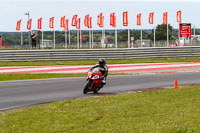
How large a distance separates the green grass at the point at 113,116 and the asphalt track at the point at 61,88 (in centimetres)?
158

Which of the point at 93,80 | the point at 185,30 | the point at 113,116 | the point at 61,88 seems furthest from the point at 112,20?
the point at 113,116

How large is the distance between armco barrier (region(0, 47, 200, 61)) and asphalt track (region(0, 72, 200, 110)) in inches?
522

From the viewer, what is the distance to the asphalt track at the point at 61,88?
47.5ft

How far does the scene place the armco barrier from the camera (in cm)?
3609

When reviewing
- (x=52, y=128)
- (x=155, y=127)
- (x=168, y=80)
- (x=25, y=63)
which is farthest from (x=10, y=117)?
(x=25, y=63)

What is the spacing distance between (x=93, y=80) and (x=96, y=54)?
65.4ft

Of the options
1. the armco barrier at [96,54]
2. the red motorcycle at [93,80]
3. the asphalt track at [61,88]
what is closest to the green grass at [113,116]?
the asphalt track at [61,88]

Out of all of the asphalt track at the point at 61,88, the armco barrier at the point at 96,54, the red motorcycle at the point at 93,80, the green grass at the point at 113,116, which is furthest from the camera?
the armco barrier at the point at 96,54

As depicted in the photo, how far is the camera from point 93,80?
639 inches

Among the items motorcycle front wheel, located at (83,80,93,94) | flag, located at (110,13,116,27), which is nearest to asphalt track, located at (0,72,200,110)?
motorcycle front wheel, located at (83,80,93,94)

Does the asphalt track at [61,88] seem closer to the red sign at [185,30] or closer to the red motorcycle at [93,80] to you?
the red motorcycle at [93,80]

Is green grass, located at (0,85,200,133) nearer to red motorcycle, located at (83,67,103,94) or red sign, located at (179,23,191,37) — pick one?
red motorcycle, located at (83,67,103,94)

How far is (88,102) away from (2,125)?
4.15 m

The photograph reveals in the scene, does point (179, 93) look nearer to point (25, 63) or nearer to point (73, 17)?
point (25, 63)
